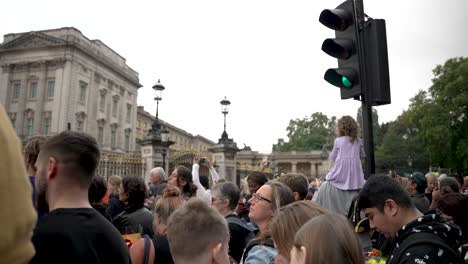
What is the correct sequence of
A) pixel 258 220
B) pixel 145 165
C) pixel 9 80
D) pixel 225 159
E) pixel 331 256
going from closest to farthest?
1. pixel 331 256
2. pixel 258 220
3. pixel 145 165
4. pixel 225 159
5. pixel 9 80

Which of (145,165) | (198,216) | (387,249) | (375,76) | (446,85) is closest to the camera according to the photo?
(198,216)

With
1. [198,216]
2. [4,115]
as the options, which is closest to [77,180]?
[198,216]

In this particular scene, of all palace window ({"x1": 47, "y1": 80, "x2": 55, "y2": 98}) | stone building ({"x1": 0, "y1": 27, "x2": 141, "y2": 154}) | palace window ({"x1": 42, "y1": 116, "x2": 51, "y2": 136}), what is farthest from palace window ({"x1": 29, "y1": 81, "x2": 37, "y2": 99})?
palace window ({"x1": 42, "y1": 116, "x2": 51, "y2": 136})

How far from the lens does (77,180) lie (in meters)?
2.71

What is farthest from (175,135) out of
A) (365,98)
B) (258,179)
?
(365,98)

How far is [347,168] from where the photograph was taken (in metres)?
5.54

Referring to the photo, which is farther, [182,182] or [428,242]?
[182,182]

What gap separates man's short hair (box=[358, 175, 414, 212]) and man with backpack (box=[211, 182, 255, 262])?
6.45ft

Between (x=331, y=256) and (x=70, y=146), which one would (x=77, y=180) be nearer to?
(x=70, y=146)

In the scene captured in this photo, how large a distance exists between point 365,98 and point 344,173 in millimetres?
1319

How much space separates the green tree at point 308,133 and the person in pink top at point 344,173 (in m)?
79.9

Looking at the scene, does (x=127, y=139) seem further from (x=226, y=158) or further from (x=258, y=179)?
(x=258, y=179)

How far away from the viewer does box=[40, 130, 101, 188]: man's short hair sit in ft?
8.87

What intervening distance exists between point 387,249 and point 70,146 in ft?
9.64
